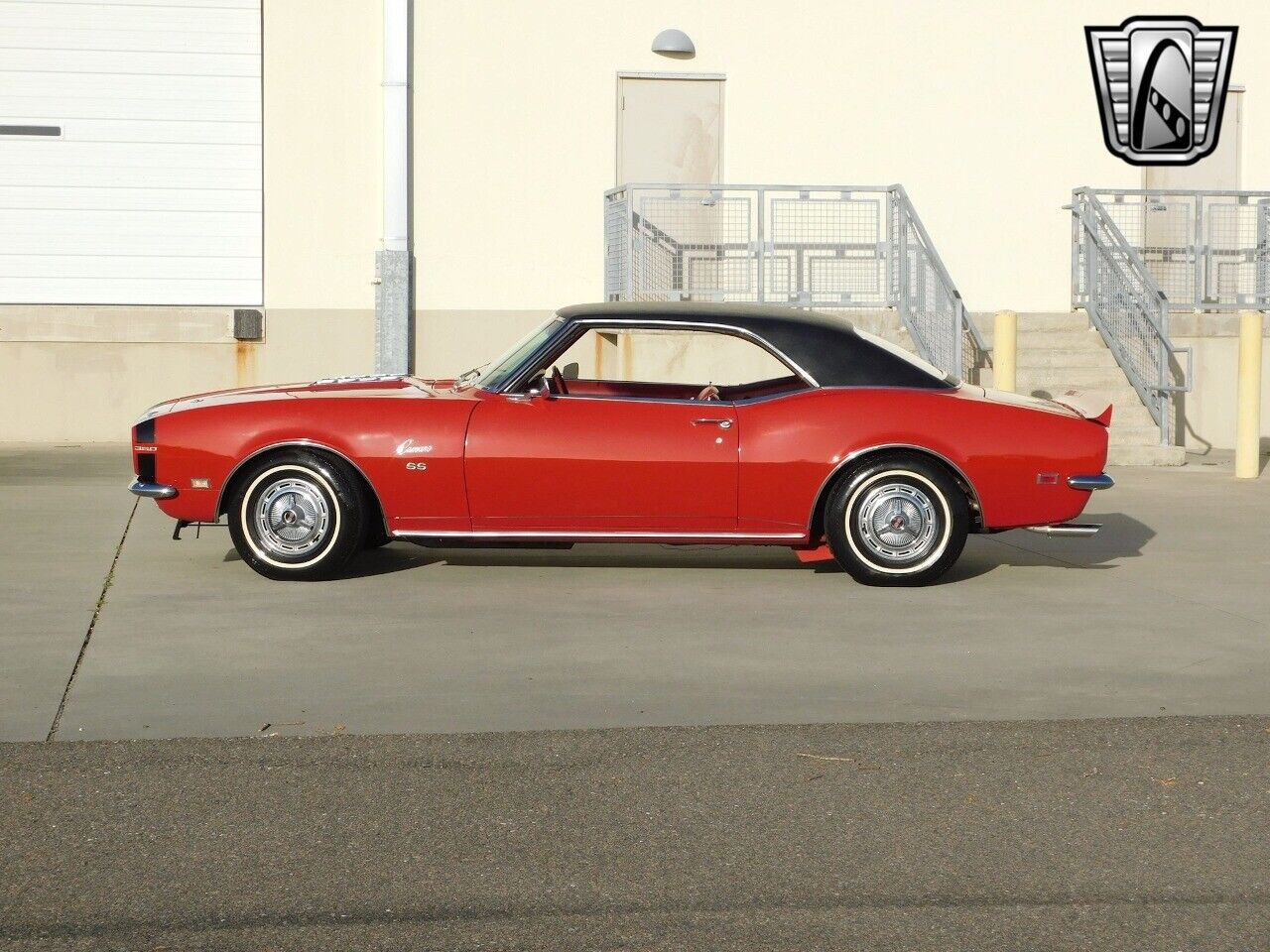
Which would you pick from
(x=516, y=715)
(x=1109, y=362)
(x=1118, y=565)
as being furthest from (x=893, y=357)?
(x=1109, y=362)

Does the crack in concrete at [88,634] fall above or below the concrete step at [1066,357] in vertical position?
below

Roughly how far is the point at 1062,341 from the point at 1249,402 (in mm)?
2805

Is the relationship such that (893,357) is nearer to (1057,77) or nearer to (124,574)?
(124,574)

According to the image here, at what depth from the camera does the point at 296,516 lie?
8.07 m

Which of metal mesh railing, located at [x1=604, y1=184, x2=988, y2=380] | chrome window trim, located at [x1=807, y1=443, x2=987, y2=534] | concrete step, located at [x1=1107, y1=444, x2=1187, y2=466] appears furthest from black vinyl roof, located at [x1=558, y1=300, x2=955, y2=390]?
metal mesh railing, located at [x1=604, y1=184, x2=988, y2=380]

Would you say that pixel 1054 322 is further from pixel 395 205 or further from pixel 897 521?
pixel 897 521

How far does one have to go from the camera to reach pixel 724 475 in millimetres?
7992

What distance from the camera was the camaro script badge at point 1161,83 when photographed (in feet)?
58.4

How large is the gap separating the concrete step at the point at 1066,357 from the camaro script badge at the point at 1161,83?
281 centimetres

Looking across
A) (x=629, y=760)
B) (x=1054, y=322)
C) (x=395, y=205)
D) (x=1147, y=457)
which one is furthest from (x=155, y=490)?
(x=1054, y=322)

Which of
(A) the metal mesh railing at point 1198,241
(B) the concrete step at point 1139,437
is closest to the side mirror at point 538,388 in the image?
(B) the concrete step at point 1139,437

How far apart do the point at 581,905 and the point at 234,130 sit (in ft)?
46.3

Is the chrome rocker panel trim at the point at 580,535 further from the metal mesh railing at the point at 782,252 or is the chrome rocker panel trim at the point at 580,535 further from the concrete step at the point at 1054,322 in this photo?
the concrete step at the point at 1054,322

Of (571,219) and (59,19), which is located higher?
(59,19)
